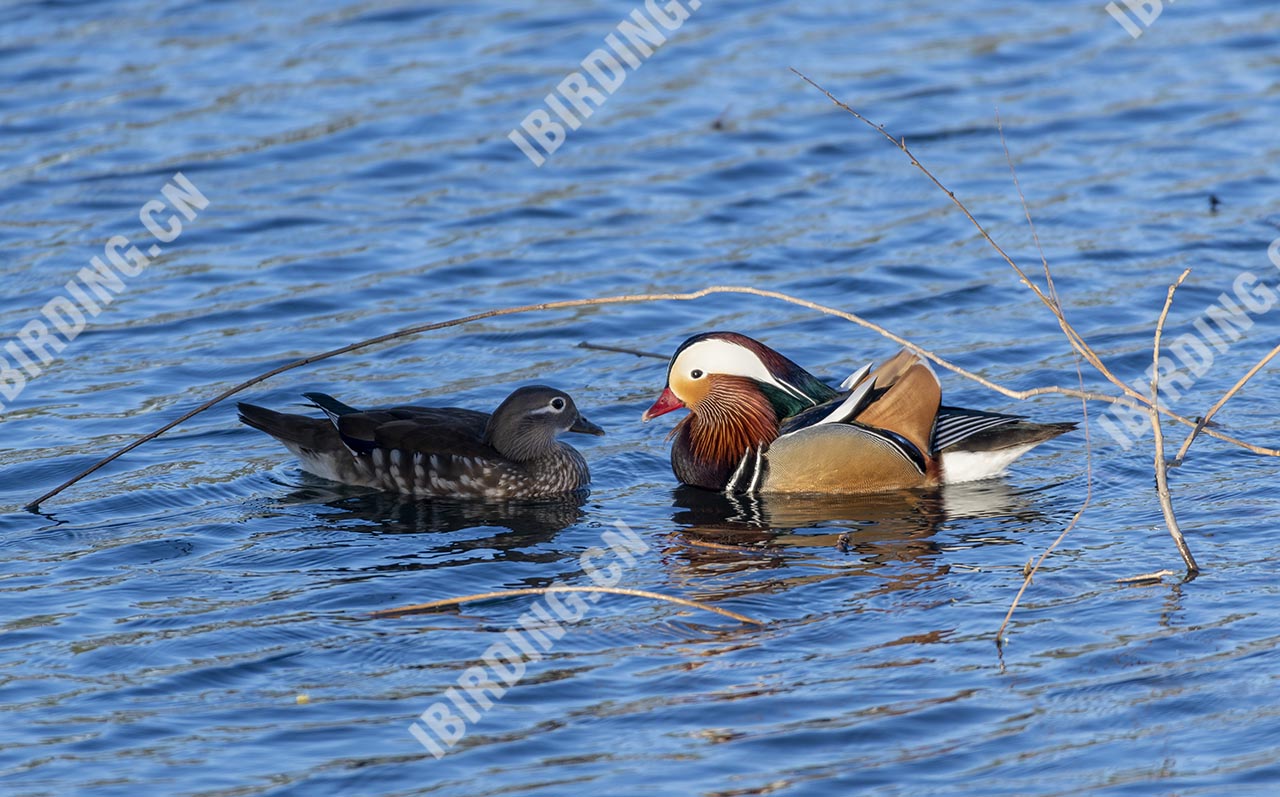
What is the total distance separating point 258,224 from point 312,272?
127 cm

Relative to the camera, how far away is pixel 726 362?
11.1 m

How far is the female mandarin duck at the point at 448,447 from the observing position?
10.8m

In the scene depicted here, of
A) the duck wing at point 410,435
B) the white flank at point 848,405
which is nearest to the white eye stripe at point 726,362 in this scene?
the white flank at point 848,405

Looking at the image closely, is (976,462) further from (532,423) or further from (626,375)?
(626,375)

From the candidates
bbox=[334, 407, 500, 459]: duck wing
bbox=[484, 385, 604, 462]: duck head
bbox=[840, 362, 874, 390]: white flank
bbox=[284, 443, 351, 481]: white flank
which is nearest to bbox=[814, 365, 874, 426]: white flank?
bbox=[840, 362, 874, 390]: white flank

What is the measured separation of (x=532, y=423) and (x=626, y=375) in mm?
2020

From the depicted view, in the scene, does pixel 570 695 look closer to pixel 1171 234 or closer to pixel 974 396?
pixel 974 396

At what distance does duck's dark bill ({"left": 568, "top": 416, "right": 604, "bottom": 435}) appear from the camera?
1095 centimetres

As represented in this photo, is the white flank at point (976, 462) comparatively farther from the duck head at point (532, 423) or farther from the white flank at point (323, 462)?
the white flank at point (323, 462)

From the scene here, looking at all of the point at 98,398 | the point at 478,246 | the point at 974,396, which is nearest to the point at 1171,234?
the point at 974,396

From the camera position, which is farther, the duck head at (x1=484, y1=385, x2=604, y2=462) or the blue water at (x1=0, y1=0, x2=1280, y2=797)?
the duck head at (x1=484, y1=385, x2=604, y2=462)

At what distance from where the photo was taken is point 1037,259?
48.4ft

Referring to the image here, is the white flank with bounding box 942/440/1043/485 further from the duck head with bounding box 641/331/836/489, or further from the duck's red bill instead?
the duck's red bill

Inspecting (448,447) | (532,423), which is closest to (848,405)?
(532,423)
